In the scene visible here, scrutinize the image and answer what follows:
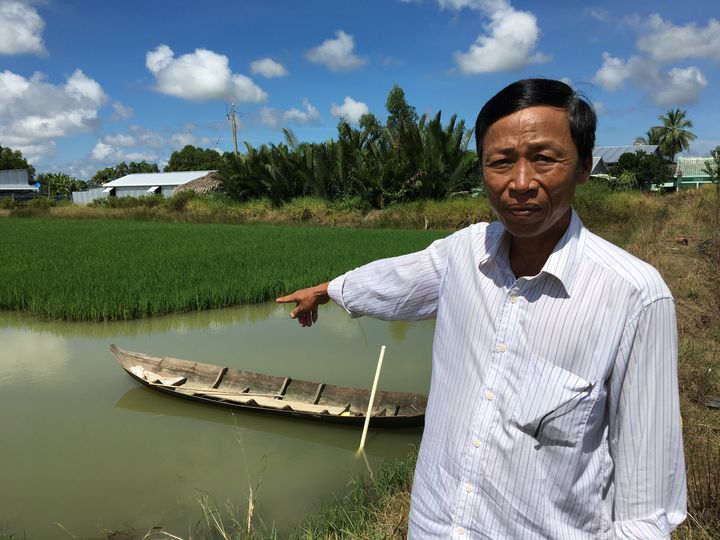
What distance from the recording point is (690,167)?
35.7 m

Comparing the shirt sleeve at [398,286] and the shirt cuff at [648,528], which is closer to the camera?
the shirt cuff at [648,528]

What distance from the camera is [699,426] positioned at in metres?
3.09

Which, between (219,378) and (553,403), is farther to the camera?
(219,378)

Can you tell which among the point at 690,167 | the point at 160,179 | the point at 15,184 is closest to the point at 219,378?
the point at 160,179

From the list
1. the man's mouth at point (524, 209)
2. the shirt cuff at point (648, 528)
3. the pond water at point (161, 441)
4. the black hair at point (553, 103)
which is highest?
the black hair at point (553, 103)

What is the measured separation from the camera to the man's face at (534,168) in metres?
0.91

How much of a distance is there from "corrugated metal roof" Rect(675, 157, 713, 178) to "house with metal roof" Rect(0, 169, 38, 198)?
156 feet

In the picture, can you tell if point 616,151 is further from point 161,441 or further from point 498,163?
point 498,163

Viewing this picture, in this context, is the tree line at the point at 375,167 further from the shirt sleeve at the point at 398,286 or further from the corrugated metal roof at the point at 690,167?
the shirt sleeve at the point at 398,286

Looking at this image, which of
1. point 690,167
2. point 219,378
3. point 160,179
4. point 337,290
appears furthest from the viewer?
point 160,179

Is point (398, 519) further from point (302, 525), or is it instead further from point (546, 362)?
point (546, 362)

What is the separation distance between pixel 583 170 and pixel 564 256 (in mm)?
181

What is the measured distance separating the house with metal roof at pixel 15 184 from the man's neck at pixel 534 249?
51.1 metres

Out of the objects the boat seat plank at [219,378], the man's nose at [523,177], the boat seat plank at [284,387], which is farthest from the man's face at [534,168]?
the boat seat plank at [219,378]
